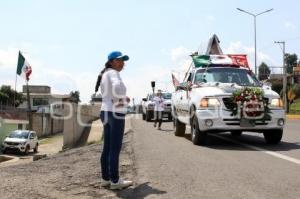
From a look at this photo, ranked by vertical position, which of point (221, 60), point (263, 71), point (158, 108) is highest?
point (263, 71)

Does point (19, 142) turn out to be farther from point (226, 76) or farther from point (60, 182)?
point (60, 182)

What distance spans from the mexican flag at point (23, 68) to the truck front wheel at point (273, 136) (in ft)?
145

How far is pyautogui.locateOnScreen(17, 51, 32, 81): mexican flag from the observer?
179ft

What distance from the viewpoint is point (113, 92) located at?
7.04 metres

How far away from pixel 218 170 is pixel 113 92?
2472 mm

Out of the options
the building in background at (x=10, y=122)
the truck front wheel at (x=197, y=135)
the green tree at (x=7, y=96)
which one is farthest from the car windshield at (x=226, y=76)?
the green tree at (x=7, y=96)

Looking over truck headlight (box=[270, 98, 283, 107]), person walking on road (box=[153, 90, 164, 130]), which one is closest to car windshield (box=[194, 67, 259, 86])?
truck headlight (box=[270, 98, 283, 107])

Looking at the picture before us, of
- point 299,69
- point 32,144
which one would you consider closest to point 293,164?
point 32,144

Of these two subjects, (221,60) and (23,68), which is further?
(23,68)

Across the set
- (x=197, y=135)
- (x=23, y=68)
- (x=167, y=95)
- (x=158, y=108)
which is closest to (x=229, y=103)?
(x=197, y=135)

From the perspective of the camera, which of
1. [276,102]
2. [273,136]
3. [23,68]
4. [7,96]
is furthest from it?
[7,96]

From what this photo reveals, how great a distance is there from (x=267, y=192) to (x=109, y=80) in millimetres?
2431

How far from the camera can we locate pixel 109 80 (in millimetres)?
7074

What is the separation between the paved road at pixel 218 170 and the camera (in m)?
6.85
